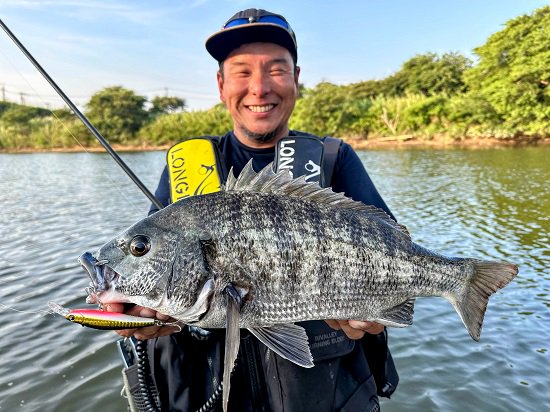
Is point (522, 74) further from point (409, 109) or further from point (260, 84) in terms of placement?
point (260, 84)

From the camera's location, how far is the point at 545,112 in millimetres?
37469

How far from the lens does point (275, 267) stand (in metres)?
2.12

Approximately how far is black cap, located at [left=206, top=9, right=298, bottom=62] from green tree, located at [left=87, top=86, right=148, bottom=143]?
6947cm

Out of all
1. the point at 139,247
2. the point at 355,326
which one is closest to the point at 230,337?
the point at 139,247

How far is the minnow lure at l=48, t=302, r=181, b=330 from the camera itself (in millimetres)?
1928

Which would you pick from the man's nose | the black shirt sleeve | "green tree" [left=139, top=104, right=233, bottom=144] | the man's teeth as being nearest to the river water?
A: the man's teeth

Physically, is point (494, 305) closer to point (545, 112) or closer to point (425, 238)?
point (425, 238)

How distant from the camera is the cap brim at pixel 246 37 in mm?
3047

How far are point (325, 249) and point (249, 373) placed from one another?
3.77ft

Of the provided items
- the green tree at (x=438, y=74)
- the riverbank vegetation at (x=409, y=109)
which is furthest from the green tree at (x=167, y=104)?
the green tree at (x=438, y=74)

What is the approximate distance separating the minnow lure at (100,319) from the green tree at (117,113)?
70660 mm

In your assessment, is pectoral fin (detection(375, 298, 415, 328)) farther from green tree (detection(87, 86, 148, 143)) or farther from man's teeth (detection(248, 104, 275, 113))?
green tree (detection(87, 86, 148, 143))

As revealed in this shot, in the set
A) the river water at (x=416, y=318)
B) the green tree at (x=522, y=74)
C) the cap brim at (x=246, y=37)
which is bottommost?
the river water at (x=416, y=318)

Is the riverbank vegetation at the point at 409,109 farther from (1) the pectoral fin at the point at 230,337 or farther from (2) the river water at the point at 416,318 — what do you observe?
(1) the pectoral fin at the point at 230,337
